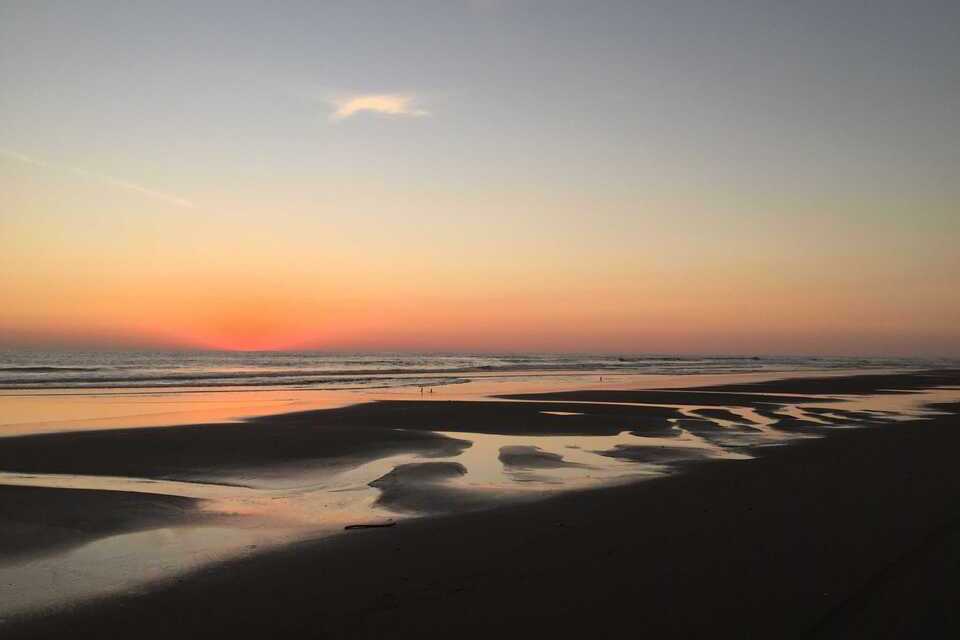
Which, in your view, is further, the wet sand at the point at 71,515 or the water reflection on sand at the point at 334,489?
the wet sand at the point at 71,515

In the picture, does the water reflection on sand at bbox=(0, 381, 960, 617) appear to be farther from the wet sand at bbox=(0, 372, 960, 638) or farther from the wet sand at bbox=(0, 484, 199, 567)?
the wet sand at bbox=(0, 372, 960, 638)

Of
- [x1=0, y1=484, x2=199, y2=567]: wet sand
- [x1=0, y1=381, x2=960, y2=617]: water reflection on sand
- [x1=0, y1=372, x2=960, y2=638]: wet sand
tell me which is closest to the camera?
[x1=0, y1=372, x2=960, y2=638]: wet sand

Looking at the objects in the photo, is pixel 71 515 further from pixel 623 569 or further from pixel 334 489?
pixel 623 569

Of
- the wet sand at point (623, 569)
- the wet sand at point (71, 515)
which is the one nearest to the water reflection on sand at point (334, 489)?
the wet sand at point (71, 515)

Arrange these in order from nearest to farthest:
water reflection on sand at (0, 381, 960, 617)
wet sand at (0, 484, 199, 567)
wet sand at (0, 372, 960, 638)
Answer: wet sand at (0, 372, 960, 638)
water reflection on sand at (0, 381, 960, 617)
wet sand at (0, 484, 199, 567)

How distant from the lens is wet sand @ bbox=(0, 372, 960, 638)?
570cm

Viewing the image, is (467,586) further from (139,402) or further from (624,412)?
(139,402)

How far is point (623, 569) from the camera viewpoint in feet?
23.4

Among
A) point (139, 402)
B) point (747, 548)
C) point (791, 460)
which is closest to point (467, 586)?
point (747, 548)

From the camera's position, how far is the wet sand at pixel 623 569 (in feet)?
18.7

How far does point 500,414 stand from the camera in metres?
24.6

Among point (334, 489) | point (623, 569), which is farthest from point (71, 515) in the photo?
point (623, 569)

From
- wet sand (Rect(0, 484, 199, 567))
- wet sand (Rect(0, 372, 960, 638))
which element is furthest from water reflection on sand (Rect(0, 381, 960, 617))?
wet sand (Rect(0, 372, 960, 638))

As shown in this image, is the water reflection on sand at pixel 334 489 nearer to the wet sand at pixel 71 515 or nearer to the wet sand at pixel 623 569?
the wet sand at pixel 71 515
